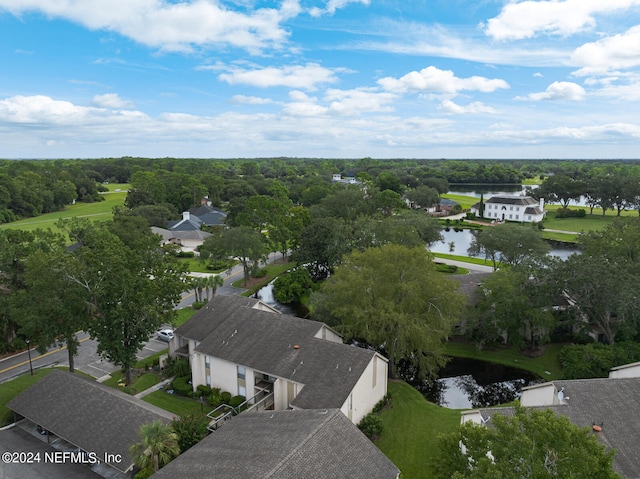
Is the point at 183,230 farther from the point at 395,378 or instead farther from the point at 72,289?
the point at 395,378

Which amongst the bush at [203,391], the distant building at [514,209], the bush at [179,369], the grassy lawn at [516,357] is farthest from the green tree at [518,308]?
the distant building at [514,209]

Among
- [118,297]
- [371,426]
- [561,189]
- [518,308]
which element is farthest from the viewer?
[561,189]

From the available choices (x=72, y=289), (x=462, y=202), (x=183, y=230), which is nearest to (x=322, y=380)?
(x=72, y=289)

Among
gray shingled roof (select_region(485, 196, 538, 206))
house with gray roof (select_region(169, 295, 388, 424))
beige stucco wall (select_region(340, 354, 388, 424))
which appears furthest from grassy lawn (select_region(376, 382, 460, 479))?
gray shingled roof (select_region(485, 196, 538, 206))

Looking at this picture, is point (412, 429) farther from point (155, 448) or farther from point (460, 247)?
point (460, 247)

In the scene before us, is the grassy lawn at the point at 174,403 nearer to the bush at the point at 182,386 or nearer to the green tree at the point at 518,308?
the bush at the point at 182,386

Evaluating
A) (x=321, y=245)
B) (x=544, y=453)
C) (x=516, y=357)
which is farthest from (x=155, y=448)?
(x=321, y=245)
